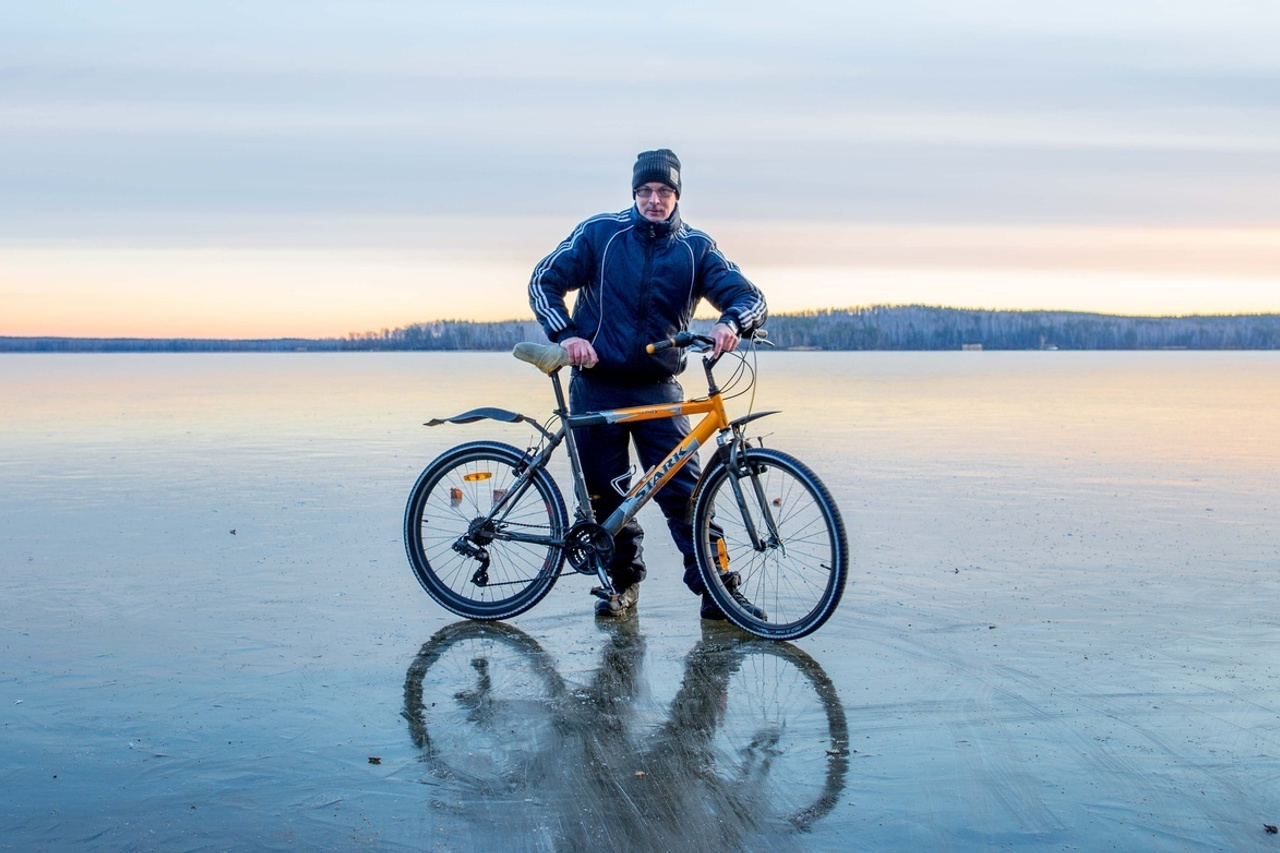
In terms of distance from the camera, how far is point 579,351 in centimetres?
575

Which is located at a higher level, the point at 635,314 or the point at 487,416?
the point at 635,314

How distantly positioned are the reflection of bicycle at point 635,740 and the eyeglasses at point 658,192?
204 centimetres

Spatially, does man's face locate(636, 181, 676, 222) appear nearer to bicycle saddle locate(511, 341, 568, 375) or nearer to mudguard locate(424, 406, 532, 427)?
bicycle saddle locate(511, 341, 568, 375)

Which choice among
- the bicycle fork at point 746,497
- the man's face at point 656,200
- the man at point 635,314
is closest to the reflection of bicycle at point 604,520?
the bicycle fork at point 746,497

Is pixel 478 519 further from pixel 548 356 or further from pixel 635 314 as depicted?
pixel 635 314

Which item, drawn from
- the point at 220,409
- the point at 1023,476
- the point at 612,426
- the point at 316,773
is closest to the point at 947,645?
the point at 612,426

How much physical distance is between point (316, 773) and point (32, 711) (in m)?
1.25

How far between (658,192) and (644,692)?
7.92 feet

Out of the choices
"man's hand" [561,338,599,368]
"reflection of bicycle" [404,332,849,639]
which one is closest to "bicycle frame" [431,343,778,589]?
"reflection of bicycle" [404,332,849,639]

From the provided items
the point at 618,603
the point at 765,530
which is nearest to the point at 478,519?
the point at 618,603

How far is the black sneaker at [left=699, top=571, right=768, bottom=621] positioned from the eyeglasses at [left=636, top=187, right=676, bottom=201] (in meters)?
1.77

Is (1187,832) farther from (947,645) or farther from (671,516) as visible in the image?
(671,516)

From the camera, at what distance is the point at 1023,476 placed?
10.8 metres

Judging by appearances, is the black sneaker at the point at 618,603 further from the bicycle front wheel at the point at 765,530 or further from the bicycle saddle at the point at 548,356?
the bicycle saddle at the point at 548,356
